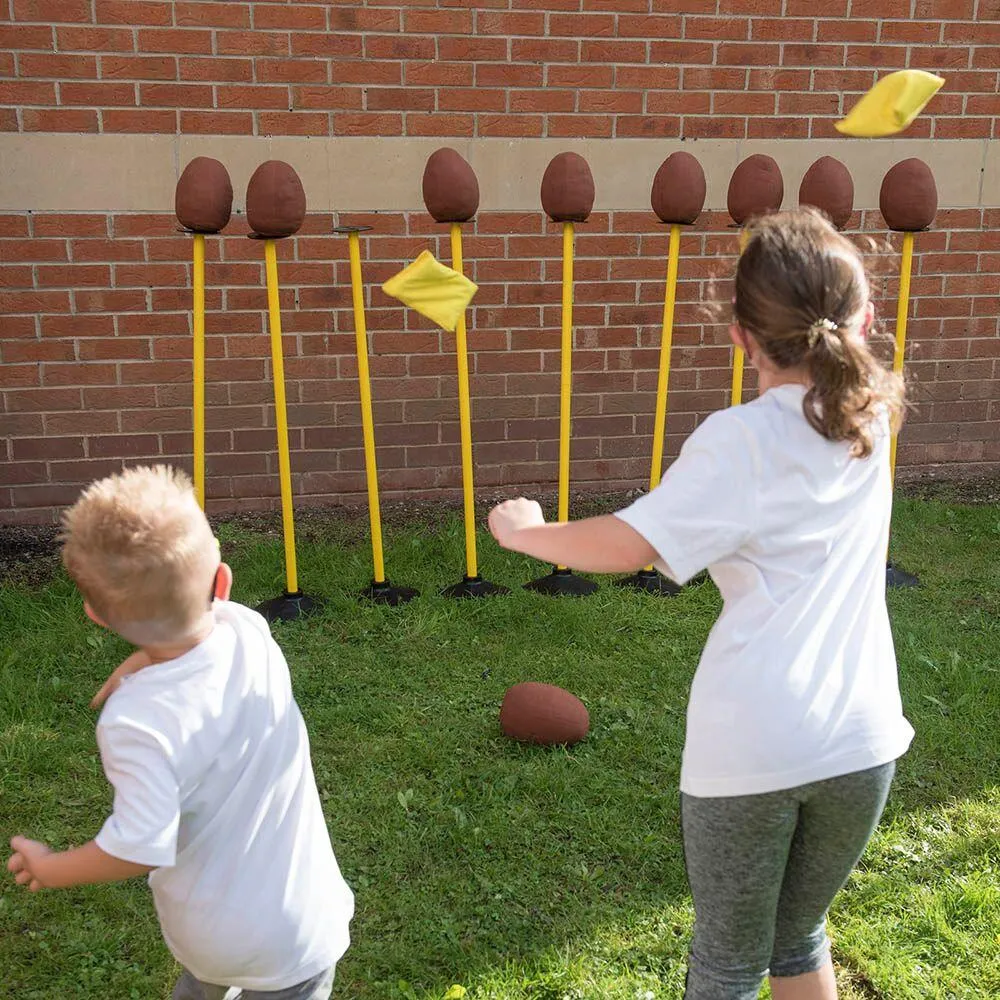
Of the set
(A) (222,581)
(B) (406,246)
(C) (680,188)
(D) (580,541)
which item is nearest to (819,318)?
(D) (580,541)

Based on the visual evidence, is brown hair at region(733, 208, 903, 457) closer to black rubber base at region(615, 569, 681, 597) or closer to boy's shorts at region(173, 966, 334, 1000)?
boy's shorts at region(173, 966, 334, 1000)

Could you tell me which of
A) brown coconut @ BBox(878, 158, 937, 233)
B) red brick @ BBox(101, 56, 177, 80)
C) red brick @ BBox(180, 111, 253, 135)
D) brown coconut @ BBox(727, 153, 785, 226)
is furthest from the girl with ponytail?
red brick @ BBox(101, 56, 177, 80)

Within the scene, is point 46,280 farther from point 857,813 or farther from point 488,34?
point 857,813

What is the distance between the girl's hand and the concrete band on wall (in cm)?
362

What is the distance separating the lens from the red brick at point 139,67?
16.3ft

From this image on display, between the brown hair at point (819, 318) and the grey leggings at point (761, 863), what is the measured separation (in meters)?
0.57

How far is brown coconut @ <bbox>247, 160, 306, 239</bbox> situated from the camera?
402 cm

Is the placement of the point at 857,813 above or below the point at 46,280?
below

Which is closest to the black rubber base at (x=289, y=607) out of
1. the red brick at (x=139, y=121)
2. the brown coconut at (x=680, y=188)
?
the brown coconut at (x=680, y=188)

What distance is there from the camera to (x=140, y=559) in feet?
5.21

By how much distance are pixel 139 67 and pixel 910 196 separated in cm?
332

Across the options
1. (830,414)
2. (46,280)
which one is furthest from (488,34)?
(830,414)

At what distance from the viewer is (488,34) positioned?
207 inches

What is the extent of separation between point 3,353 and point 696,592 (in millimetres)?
3268
